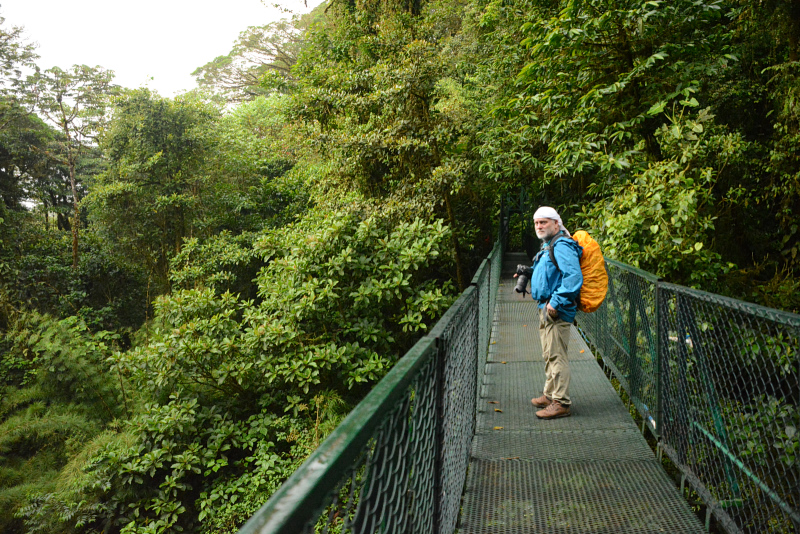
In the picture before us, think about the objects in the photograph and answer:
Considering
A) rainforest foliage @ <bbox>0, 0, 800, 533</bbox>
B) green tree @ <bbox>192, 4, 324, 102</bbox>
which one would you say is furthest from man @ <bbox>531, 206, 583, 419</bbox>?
green tree @ <bbox>192, 4, 324, 102</bbox>

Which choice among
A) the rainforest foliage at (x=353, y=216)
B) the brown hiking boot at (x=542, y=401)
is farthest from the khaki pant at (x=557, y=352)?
the rainforest foliage at (x=353, y=216)

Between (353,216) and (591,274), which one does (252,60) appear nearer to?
(353,216)

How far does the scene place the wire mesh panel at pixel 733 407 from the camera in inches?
68.6

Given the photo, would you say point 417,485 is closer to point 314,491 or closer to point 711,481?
point 314,491

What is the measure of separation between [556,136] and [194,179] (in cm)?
1328

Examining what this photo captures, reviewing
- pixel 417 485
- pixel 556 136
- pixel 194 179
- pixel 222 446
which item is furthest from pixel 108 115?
pixel 417 485

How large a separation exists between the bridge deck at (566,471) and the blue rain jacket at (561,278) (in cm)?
85

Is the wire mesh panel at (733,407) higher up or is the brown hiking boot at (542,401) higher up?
the wire mesh panel at (733,407)

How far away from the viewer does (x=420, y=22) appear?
1064 cm

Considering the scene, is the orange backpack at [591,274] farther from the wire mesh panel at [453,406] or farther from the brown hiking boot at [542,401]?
the wire mesh panel at [453,406]

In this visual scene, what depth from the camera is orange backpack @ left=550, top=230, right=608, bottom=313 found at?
136 inches

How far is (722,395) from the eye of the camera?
7.57 feet

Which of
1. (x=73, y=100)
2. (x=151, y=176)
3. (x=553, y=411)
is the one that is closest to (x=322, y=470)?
(x=553, y=411)

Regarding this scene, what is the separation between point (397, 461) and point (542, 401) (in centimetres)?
294
